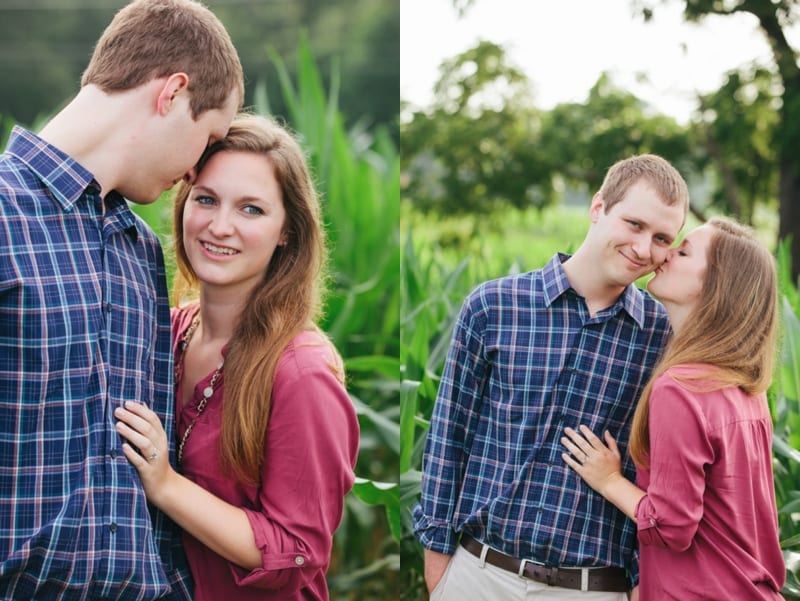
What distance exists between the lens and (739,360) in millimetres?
1427

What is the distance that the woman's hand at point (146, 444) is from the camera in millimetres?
1270

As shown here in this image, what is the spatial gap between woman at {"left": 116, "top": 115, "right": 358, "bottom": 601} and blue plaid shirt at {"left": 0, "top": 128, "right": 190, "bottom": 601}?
0.18ft

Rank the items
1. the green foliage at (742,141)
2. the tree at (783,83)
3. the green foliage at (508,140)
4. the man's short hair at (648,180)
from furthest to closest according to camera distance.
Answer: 1. the green foliage at (742,141)
2. the green foliage at (508,140)
3. the tree at (783,83)
4. the man's short hair at (648,180)

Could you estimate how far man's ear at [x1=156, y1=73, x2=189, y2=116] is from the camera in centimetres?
134

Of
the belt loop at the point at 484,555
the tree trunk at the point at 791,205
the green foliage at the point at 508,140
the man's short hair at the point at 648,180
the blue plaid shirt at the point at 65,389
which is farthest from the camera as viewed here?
the green foliage at the point at 508,140

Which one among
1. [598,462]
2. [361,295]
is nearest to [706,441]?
[598,462]

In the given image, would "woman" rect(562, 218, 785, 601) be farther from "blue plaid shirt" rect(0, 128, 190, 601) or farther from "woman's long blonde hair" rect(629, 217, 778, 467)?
"blue plaid shirt" rect(0, 128, 190, 601)

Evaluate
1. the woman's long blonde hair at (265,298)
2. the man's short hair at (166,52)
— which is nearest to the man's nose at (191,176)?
the woman's long blonde hair at (265,298)

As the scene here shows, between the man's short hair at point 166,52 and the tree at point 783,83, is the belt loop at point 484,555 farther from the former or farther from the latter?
the tree at point 783,83

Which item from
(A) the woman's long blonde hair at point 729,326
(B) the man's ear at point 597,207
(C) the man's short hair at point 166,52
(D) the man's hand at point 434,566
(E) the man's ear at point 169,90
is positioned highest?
(C) the man's short hair at point 166,52

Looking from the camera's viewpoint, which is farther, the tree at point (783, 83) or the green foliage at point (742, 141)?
the green foliage at point (742, 141)

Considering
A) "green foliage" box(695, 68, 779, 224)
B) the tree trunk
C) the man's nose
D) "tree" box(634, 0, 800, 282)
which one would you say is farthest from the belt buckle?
"green foliage" box(695, 68, 779, 224)

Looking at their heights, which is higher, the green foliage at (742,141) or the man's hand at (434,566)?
the green foliage at (742,141)

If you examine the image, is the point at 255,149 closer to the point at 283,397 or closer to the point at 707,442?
the point at 283,397
